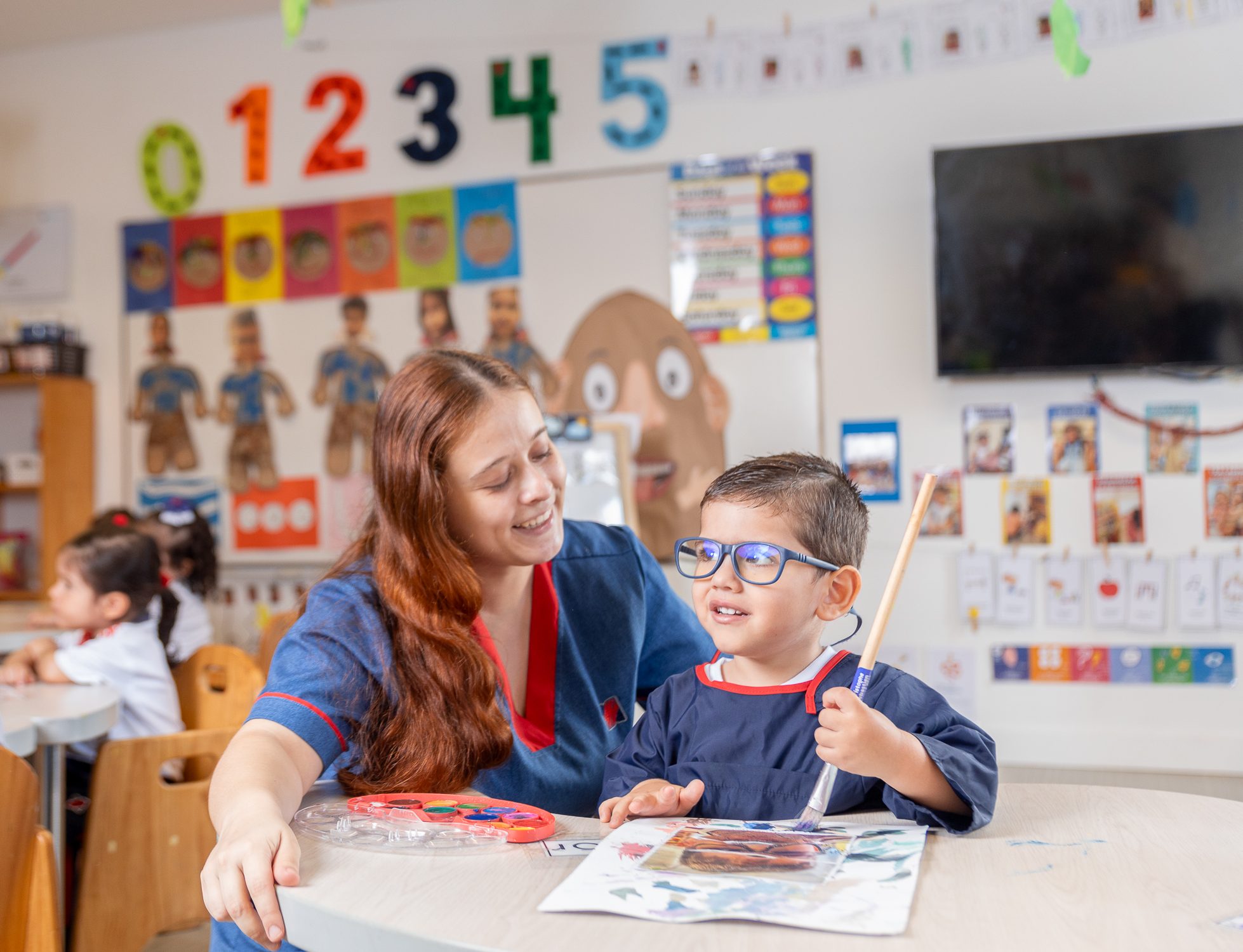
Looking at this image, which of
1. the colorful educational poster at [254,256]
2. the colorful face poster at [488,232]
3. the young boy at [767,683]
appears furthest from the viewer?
the colorful educational poster at [254,256]

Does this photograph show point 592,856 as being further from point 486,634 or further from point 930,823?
point 486,634

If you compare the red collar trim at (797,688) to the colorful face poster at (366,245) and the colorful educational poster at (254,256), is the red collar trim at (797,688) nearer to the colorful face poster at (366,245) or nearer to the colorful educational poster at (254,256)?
the colorful face poster at (366,245)

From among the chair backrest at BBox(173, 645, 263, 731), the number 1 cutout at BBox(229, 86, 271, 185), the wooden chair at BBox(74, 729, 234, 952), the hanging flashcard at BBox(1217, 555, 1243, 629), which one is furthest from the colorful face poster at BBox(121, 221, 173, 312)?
the hanging flashcard at BBox(1217, 555, 1243, 629)

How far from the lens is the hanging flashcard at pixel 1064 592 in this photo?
3.09 metres

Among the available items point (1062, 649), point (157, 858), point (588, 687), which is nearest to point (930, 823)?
point (588, 687)

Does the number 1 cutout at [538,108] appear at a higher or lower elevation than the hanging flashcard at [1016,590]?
higher

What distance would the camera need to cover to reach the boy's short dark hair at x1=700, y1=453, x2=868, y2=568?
1121mm

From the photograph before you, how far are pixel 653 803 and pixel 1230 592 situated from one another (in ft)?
8.53

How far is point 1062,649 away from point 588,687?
2.16 m

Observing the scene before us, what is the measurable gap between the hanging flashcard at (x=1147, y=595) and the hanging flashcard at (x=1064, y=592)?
13cm

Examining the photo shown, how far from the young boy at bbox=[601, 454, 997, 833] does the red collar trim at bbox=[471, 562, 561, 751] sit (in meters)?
0.16

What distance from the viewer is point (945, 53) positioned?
3.19 m

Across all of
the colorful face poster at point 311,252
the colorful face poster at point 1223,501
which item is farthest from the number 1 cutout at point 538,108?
the colorful face poster at point 1223,501

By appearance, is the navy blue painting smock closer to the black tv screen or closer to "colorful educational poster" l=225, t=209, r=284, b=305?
the black tv screen
